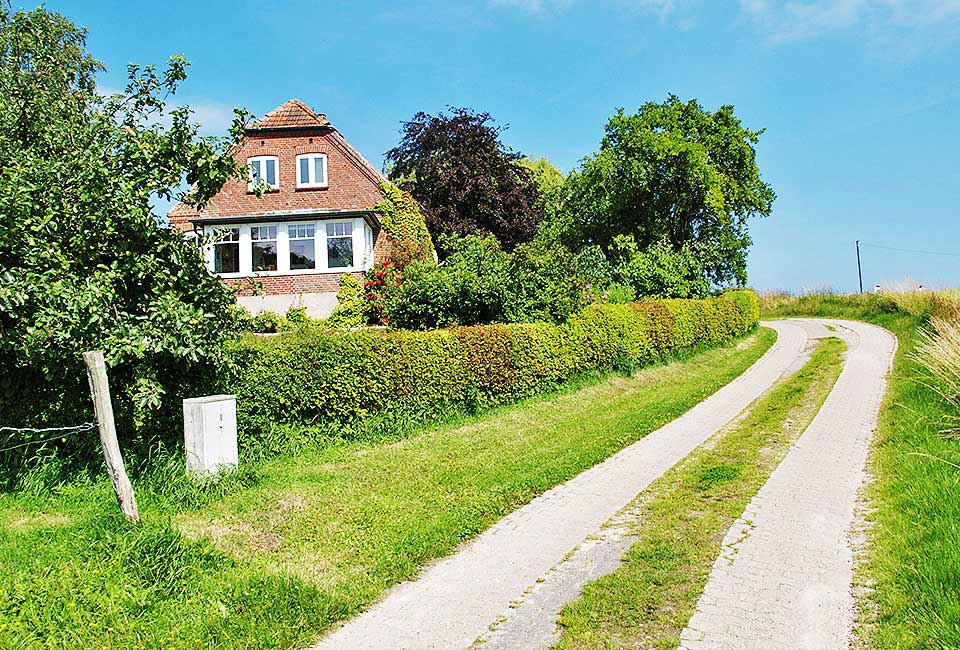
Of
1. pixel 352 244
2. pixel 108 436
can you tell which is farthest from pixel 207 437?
pixel 352 244

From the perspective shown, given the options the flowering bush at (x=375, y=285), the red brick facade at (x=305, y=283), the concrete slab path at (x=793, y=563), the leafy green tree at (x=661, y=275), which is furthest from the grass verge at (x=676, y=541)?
the red brick facade at (x=305, y=283)

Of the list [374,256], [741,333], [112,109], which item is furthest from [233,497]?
[741,333]

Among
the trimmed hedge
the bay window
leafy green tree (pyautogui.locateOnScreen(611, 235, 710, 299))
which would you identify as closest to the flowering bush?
the bay window

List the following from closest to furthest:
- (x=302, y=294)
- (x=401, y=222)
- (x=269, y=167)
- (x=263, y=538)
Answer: (x=263, y=538) < (x=302, y=294) < (x=269, y=167) < (x=401, y=222)

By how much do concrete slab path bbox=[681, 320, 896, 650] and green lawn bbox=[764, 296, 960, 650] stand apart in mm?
187

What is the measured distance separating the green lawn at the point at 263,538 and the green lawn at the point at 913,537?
3230mm

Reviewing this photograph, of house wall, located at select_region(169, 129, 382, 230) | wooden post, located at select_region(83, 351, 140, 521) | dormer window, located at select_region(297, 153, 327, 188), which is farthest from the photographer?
dormer window, located at select_region(297, 153, 327, 188)

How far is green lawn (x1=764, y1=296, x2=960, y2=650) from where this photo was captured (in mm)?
4172

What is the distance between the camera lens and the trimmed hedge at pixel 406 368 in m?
9.67

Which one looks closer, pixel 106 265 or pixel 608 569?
pixel 608 569

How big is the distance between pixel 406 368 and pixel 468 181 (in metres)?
24.2

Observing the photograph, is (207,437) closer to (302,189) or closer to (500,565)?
(500,565)

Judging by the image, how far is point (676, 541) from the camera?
19.4ft

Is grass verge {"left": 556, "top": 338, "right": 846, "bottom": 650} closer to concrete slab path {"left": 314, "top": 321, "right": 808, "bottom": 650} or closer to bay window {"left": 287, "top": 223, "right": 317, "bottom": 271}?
concrete slab path {"left": 314, "top": 321, "right": 808, "bottom": 650}
